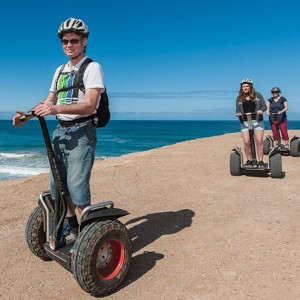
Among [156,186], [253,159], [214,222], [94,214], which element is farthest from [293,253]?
[253,159]

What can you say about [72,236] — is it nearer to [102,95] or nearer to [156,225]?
[102,95]

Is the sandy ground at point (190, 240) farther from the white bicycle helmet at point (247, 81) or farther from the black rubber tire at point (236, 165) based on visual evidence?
the white bicycle helmet at point (247, 81)

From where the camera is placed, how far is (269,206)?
5.72 metres

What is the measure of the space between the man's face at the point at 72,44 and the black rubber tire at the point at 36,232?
1.80 m

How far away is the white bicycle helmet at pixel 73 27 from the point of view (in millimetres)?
3082

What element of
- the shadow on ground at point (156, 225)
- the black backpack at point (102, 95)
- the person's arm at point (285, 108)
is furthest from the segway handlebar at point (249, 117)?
the black backpack at point (102, 95)

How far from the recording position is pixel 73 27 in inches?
121

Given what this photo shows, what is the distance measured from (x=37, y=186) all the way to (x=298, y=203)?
5.58 metres

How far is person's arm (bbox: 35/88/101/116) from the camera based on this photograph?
2.75 meters

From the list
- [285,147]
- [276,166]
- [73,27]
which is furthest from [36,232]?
[285,147]

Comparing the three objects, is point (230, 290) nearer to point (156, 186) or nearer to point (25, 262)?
point (25, 262)

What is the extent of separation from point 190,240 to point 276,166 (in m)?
4.26

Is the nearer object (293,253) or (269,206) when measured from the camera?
(293,253)

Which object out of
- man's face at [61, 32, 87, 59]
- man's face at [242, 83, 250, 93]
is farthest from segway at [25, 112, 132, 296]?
man's face at [242, 83, 250, 93]
